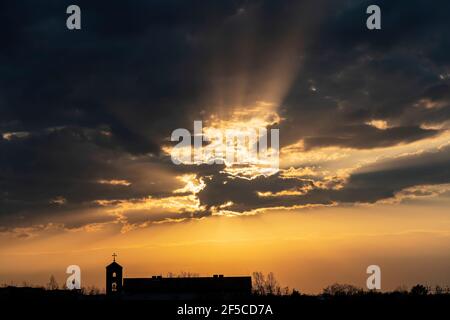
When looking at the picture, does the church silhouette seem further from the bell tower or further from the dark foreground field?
the dark foreground field

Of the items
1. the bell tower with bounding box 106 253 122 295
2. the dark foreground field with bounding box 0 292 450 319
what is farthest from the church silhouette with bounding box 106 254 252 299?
the dark foreground field with bounding box 0 292 450 319

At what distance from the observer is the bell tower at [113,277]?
336 ft

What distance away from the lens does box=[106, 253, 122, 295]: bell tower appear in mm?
102269

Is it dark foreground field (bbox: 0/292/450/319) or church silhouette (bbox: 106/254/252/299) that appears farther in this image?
church silhouette (bbox: 106/254/252/299)

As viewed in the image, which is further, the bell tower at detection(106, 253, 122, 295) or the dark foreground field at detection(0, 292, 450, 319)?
the bell tower at detection(106, 253, 122, 295)
